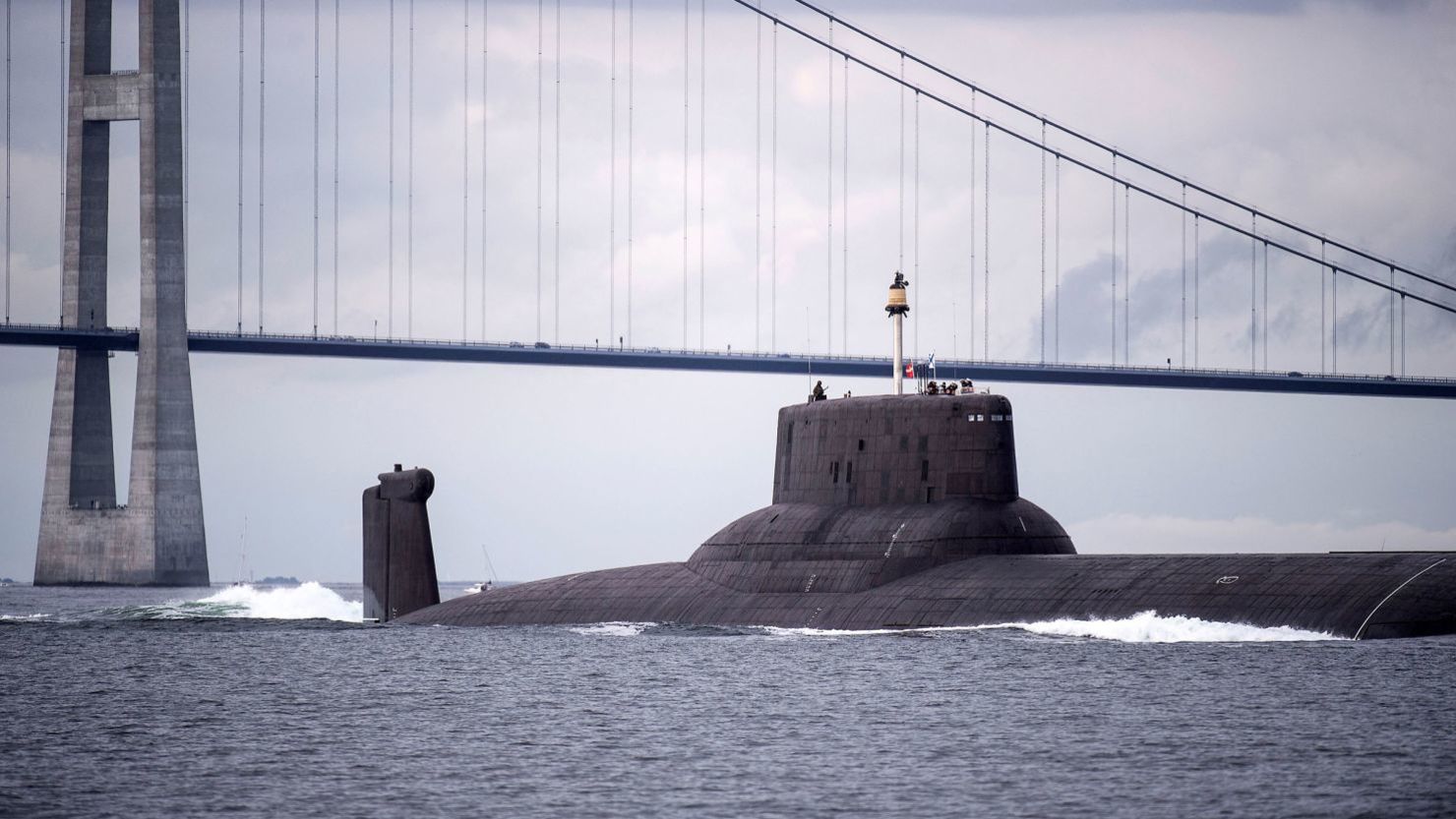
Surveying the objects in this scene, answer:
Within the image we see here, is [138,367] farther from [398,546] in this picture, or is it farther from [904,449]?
[904,449]

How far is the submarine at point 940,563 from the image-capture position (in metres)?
34.7

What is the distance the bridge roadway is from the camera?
72.9 metres

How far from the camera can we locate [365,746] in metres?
28.8

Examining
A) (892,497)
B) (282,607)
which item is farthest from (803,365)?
(892,497)

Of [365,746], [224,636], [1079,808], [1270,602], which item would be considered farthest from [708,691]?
[224,636]

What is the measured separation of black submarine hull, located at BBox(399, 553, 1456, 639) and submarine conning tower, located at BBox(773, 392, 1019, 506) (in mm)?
1659

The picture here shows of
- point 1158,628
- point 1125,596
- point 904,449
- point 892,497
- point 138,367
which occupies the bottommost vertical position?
point 1158,628

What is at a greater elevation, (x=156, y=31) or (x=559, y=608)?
(x=156, y=31)

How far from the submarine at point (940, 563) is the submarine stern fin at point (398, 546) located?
579cm

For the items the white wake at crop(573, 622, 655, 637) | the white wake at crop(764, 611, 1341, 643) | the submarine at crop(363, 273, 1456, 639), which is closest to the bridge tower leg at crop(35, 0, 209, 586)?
the white wake at crop(573, 622, 655, 637)

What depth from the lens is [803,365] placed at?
248ft

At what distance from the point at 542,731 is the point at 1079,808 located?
1021 centimetres

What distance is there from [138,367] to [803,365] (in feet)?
99.5

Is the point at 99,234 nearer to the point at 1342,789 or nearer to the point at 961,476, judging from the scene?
the point at 961,476
